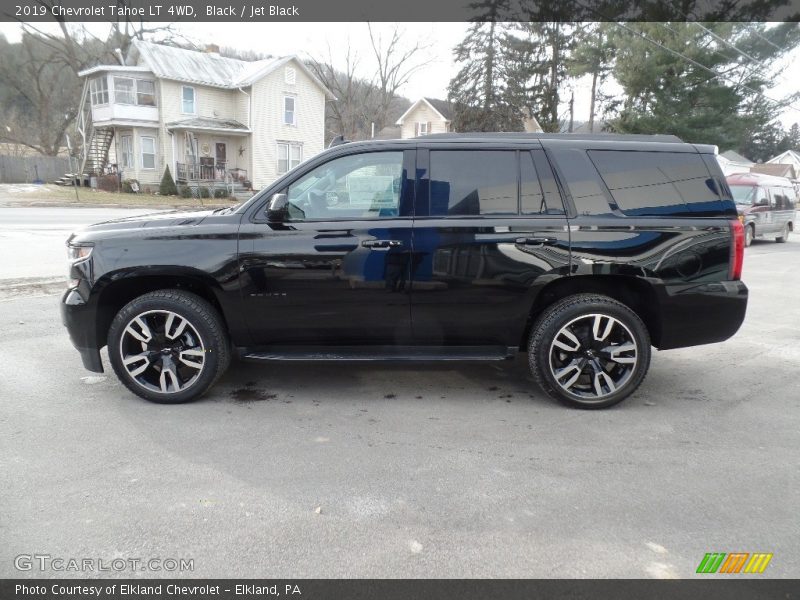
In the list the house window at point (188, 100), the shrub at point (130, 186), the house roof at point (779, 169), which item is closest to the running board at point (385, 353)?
the shrub at point (130, 186)

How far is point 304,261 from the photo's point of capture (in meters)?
4.15

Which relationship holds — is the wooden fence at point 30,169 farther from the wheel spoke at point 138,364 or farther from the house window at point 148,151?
the wheel spoke at point 138,364

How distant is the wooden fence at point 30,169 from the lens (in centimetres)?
3953

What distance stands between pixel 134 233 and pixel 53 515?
2.05 metres

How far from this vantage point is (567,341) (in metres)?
4.31

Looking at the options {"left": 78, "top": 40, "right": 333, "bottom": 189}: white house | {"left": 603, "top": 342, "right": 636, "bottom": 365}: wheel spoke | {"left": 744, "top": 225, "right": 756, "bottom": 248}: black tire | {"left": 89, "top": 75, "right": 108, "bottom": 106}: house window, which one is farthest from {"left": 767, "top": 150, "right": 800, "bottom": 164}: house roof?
{"left": 603, "top": 342, "right": 636, "bottom": 365}: wheel spoke

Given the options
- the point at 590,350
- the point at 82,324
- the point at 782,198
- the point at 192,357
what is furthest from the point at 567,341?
the point at 782,198

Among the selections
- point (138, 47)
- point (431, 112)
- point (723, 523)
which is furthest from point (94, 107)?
point (723, 523)

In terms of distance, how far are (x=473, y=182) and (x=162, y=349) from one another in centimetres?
264

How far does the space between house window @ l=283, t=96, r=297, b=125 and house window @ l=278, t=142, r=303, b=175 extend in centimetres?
141

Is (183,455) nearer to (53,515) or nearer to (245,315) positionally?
(53,515)

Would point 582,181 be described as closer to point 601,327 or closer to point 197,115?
point 601,327

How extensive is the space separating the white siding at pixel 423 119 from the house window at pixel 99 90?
2137 cm

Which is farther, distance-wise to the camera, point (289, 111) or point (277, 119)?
point (289, 111)
